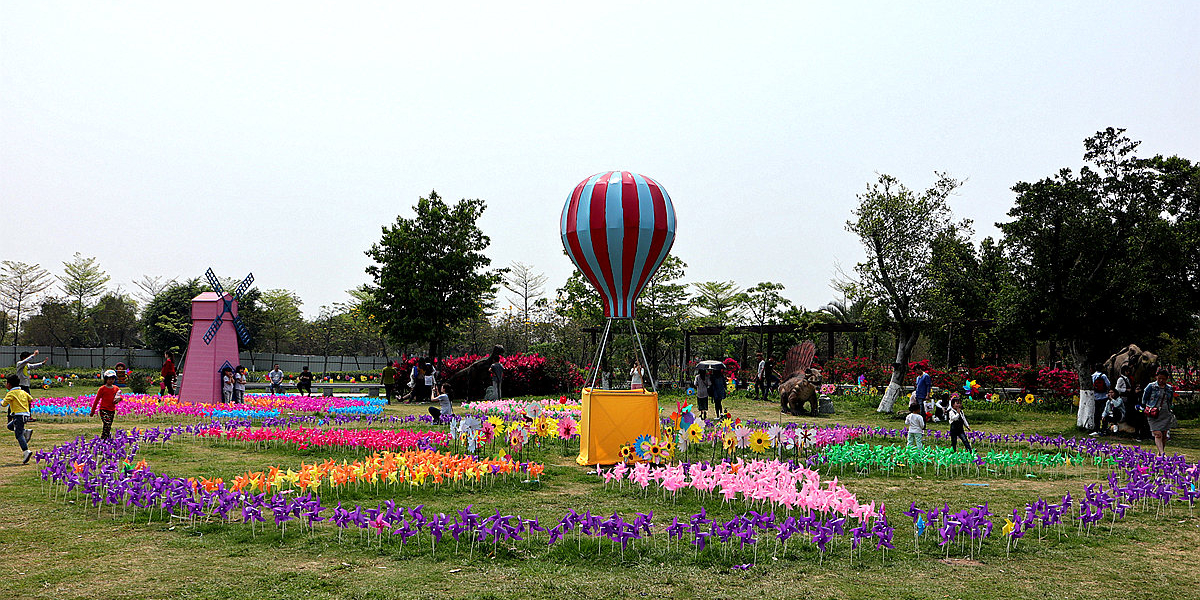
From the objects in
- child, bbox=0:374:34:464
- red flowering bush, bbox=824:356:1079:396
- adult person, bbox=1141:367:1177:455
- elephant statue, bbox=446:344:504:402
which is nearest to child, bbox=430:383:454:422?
child, bbox=0:374:34:464

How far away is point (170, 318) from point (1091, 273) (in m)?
49.7

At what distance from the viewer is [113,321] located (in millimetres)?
52188

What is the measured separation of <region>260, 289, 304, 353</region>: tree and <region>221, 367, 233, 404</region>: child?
122 feet

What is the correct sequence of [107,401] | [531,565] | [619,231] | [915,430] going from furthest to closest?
[915,430]
[107,401]
[619,231]
[531,565]

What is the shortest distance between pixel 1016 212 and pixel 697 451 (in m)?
23.1

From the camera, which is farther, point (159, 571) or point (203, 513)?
point (203, 513)

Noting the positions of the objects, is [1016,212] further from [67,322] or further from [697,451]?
[67,322]

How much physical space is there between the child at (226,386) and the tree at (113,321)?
120ft

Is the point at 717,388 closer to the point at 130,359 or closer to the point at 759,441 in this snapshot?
the point at 759,441

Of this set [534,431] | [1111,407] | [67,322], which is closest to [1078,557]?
[534,431]

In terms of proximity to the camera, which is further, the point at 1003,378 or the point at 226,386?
the point at 1003,378

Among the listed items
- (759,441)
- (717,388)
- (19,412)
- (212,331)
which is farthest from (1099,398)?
(212,331)

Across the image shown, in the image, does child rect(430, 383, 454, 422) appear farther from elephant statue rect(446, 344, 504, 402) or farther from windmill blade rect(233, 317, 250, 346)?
windmill blade rect(233, 317, 250, 346)

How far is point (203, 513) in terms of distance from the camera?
7.48m
